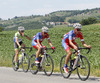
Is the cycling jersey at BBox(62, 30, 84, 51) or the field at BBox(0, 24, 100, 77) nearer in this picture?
the cycling jersey at BBox(62, 30, 84, 51)

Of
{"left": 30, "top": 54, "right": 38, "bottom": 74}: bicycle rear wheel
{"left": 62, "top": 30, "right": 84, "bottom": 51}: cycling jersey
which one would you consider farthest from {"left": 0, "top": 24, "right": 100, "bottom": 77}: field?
{"left": 62, "top": 30, "right": 84, "bottom": 51}: cycling jersey

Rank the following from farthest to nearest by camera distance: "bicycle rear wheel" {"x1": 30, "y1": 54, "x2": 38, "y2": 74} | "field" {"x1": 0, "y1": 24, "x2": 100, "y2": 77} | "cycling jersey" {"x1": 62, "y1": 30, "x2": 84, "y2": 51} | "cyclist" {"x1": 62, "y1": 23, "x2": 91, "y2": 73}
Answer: "field" {"x1": 0, "y1": 24, "x2": 100, "y2": 77} → "bicycle rear wheel" {"x1": 30, "y1": 54, "x2": 38, "y2": 74} → "cycling jersey" {"x1": 62, "y1": 30, "x2": 84, "y2": 51} → "cyclist" {"x1": 62, "y1": 23, "x2": 91, "y2": 73}

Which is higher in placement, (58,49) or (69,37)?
(69,37)

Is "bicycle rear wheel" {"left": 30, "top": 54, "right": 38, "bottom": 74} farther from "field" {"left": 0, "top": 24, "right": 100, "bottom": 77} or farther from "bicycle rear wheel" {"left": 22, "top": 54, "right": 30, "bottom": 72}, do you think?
"field" {"left": 0, "top": 24, "right": 100, "bottom": 77}

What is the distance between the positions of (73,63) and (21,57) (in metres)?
3.56

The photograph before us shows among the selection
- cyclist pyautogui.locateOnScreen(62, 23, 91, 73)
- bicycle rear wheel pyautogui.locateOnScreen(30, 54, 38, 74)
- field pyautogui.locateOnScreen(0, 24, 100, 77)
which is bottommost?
field pyautogui.locateOnScreen(0, 24, 100, 77)

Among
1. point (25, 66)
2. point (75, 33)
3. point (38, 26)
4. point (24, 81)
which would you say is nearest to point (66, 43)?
point (75, 33)

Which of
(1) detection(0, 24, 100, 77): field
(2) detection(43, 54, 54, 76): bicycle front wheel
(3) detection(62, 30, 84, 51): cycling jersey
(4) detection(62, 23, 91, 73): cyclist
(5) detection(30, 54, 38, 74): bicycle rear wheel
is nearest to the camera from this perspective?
(4) detection(62, 23, 91, 73): cyclist

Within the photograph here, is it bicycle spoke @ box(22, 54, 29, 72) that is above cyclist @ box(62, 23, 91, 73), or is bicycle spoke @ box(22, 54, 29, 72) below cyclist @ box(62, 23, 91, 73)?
below

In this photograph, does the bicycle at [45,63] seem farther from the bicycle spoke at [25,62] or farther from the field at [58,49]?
the field at [58,49]

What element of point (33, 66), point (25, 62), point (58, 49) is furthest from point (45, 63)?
point (58, 49)

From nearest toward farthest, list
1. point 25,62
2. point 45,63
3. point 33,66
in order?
point 45,63, point 33,66, point 25,62

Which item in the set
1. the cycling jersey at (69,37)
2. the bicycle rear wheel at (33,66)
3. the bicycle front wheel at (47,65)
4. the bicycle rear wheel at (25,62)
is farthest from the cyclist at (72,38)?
the bicycle rear wheel at (25,62)

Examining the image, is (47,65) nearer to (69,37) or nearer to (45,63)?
(45,63)
